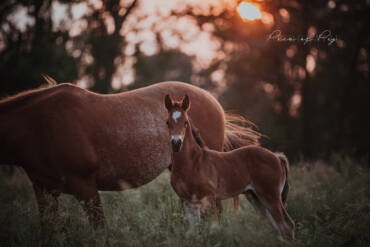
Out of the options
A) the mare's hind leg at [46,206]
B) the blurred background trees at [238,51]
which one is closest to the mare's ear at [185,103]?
the mare's hind leg at [46,206]

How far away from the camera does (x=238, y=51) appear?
18750 mm

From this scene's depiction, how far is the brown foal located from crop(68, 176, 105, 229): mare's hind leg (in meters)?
1.04

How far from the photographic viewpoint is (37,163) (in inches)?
171

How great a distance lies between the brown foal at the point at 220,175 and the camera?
4.09 metres

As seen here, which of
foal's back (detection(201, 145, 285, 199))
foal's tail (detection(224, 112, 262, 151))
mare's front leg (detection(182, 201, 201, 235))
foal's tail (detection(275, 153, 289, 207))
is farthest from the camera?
foal's tail (detection(224, 112, 262, 151))

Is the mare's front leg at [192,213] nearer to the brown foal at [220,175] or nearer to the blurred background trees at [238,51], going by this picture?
the brown foal at [220,175]

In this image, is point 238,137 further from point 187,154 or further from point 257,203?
point 187,154

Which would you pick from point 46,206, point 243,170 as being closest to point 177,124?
point 243,170

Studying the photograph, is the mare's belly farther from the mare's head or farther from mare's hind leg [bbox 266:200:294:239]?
mare's hind leg [bbox 266:200:294:239]

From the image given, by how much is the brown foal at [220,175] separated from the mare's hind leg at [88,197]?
1.04 meters

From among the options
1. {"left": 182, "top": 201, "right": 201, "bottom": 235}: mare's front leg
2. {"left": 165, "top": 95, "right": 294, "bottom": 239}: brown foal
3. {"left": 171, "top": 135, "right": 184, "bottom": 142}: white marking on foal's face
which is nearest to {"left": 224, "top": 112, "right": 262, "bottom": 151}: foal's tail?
{"left": 165, "top": 95, "right": 294, "bottom": 239}: brown foal

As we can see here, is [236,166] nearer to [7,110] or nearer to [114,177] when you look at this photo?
[114,177]

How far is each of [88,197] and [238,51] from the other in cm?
1562

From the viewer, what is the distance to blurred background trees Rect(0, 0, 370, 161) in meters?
12.2
